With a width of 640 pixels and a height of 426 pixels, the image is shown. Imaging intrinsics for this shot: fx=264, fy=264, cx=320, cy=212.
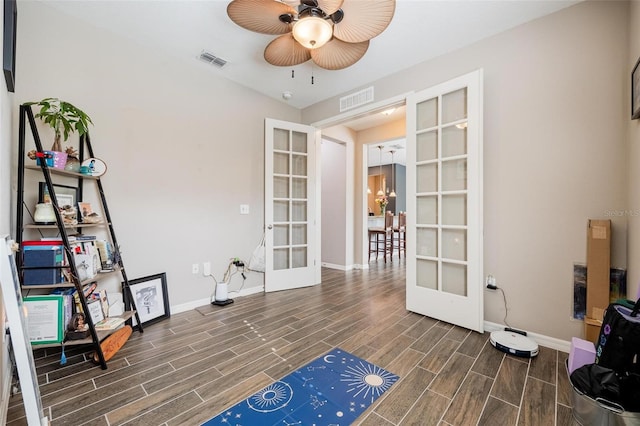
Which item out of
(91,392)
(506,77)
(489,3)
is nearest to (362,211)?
A: (506,77)

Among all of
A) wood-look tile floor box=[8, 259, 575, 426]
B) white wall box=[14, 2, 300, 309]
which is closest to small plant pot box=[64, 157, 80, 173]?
white wall box=[14, 2, 300, 309]

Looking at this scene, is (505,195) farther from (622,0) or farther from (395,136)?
(395,136)

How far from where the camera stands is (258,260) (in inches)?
139

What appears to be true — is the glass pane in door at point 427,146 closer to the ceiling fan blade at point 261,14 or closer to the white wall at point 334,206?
the ceiling fan blade at point 261,14

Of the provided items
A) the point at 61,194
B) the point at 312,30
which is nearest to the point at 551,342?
the point at 312,30

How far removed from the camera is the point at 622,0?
1.90 metres

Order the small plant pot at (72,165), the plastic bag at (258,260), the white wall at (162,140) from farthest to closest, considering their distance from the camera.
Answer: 1. the plastic bag at (258,260)
2. the white wall at (162,140)
3. the small plant pot at (72,165)

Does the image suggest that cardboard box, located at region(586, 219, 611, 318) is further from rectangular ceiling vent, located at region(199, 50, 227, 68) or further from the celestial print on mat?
rectangular ceiling vent, located at region(199, 50, 227, 68)

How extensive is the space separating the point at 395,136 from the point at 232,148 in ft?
9.51

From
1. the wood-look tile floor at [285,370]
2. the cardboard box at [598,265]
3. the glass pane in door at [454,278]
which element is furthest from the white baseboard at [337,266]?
the cardboard box at [598,265]

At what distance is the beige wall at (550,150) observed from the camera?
76.2 inches

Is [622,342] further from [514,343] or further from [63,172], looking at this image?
[63,172]

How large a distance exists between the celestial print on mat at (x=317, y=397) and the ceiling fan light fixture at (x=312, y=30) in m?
2.25

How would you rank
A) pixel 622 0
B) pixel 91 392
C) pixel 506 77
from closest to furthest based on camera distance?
pixel 91 392
pixel 622 0
pixel 506 77
